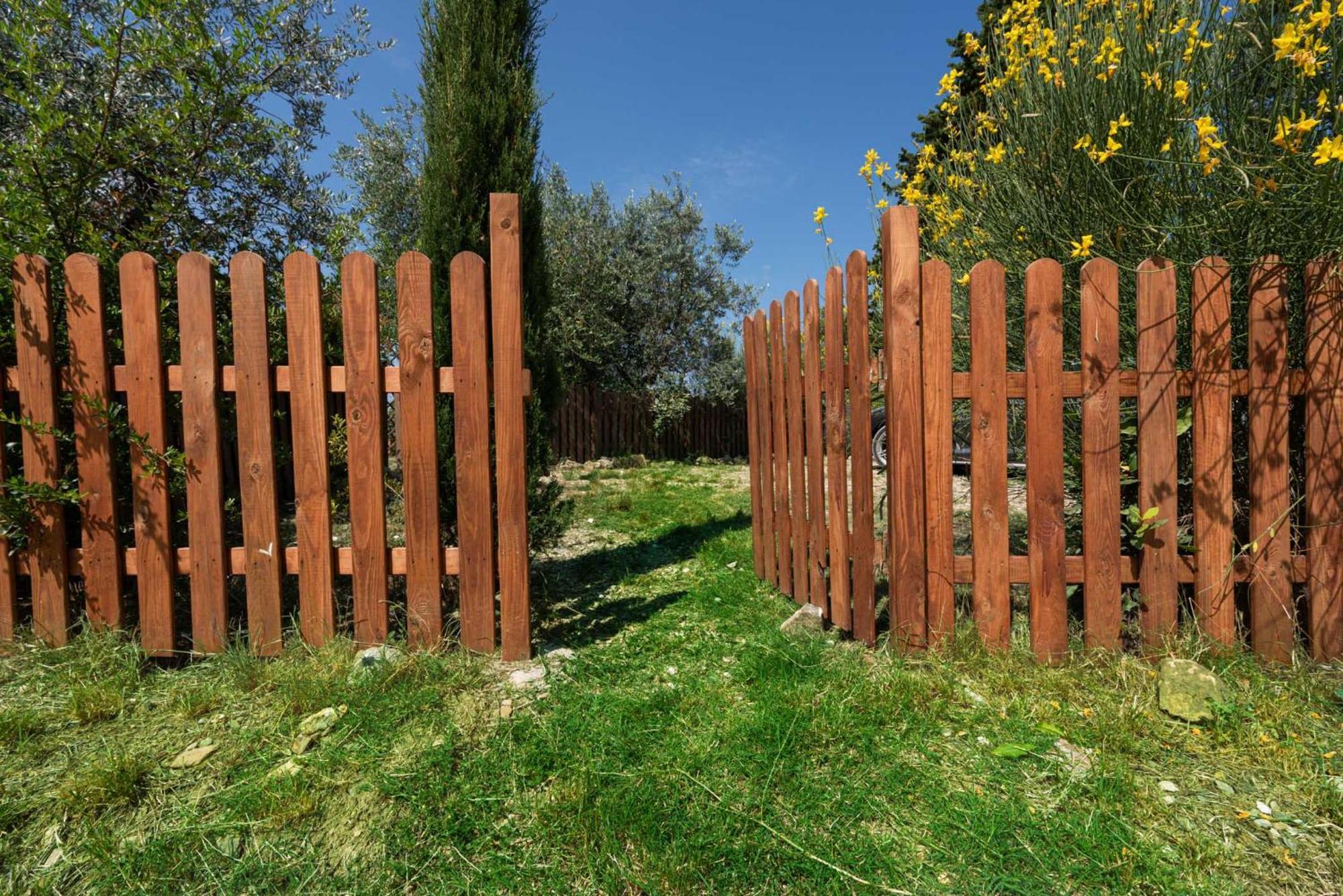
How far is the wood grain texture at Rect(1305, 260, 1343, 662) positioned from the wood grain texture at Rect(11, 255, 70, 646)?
505 centimetres

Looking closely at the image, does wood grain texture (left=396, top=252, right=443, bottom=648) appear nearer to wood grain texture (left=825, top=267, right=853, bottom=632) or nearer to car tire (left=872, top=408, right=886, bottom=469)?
wood grain texture (left=825, top=267, right=853, bottom=632)

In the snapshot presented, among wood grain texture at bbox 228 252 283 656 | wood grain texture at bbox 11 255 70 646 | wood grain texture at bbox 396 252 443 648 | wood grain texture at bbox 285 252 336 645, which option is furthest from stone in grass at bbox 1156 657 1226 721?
wood grain texture at bbox 11 255 70 646

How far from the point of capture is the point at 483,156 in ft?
11.6

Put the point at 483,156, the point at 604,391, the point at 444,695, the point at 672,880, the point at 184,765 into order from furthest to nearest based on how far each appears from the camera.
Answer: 1. the point at 604,391
2. the point at 483,156
3. the point at 444,695
4. the point at 184,765
5. the point at 672,880

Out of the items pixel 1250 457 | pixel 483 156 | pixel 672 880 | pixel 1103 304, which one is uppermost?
pixel 483 156

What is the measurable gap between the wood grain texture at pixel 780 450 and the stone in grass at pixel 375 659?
6.77 ft

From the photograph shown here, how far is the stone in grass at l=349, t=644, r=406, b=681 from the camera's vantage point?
7.39 feet

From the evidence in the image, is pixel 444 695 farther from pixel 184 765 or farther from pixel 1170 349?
pixel 1170 349

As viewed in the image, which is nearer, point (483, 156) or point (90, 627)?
point (90, 627)

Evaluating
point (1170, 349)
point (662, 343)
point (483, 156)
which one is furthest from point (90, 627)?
point (662, 343)

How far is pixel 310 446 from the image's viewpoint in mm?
2432

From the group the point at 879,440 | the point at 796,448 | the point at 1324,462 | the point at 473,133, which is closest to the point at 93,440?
the point at 473,133

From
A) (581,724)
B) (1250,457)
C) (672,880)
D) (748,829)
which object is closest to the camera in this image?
(672,880)

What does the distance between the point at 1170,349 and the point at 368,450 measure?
327 centimetres
